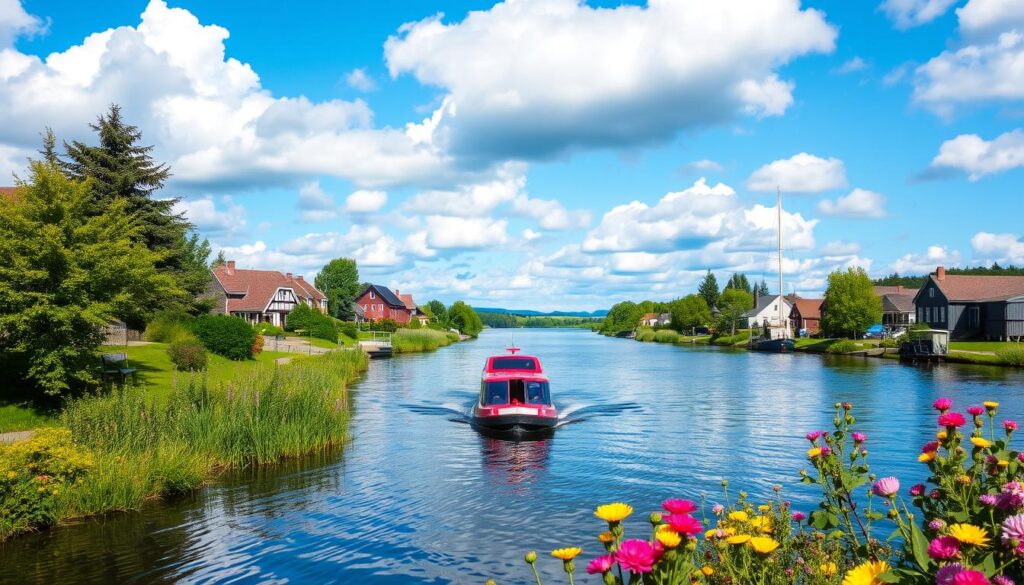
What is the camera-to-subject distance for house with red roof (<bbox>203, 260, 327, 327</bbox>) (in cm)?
8694

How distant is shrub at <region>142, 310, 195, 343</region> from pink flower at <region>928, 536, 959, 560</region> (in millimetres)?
42669

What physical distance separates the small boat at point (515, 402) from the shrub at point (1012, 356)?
3638 cm

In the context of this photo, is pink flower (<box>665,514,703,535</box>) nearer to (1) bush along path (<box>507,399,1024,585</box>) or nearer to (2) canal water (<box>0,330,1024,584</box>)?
(1) bush along path (<box>507,399,1024,585</box>)

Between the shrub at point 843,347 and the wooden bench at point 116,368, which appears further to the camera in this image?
the shrub at point 843,347

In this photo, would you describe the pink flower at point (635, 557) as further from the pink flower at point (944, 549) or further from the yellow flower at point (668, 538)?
the pink flower at point (944, 549)

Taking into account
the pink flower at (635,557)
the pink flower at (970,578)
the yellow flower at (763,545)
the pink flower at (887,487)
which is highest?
the pink flower at (887,487)

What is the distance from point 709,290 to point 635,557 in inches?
5996

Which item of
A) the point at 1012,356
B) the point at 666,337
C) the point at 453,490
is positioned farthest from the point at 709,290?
the point at 453,490

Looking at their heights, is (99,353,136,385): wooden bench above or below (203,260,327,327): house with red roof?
below

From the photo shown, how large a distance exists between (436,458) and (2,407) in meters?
12.8

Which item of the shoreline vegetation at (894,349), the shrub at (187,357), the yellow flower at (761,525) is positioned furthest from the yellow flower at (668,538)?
the shoreline vegetation at (894,349)

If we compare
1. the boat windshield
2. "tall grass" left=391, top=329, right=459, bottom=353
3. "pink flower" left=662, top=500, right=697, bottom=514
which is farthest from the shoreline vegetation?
"pink flower" left=662, top=500, right=697, bottom=514

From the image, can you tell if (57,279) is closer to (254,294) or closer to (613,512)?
(613,512)

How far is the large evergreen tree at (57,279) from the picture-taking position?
19844 millimetres
